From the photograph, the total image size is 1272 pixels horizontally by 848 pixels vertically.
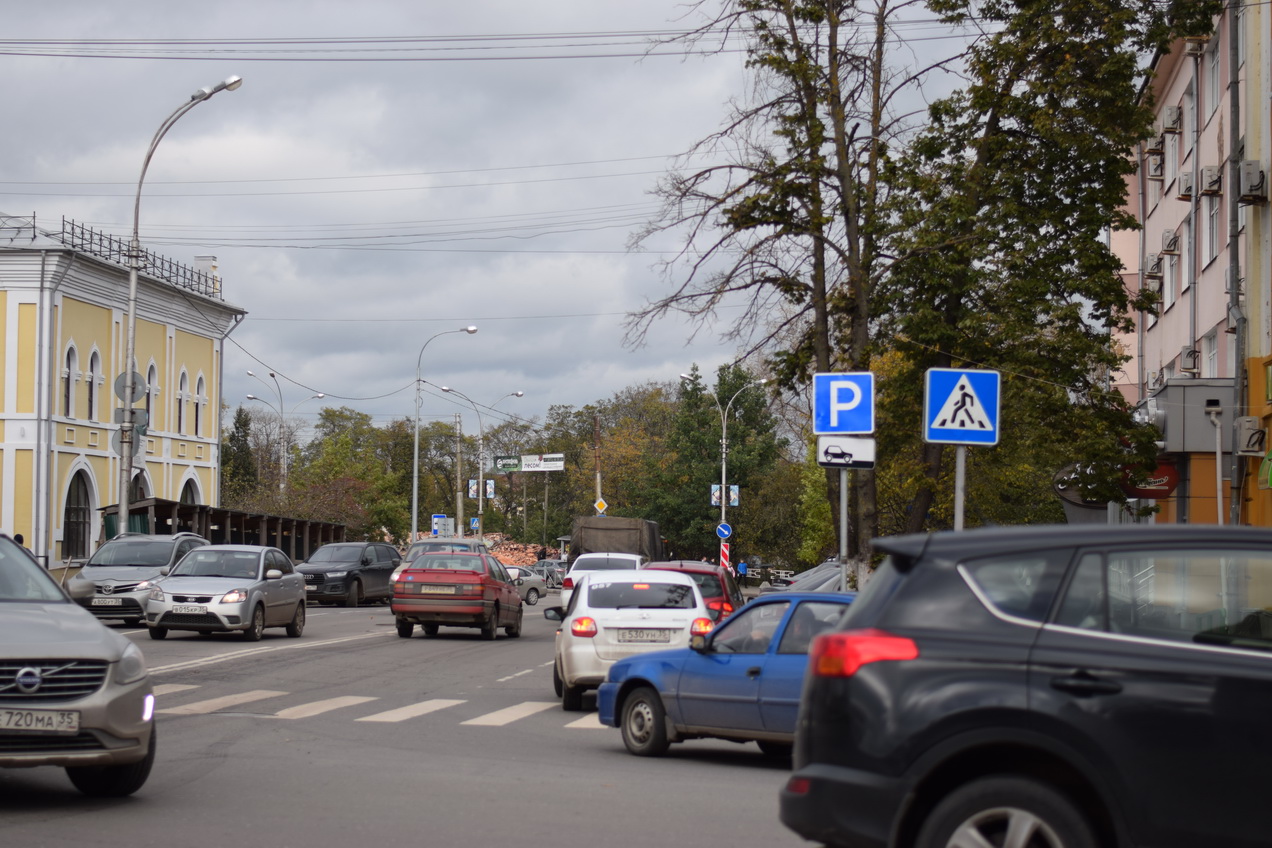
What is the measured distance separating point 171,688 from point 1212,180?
1953cm

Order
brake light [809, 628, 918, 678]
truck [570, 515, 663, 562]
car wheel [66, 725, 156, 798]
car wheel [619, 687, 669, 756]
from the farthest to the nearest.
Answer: truck [570, 515, 663, 562] → car wheel [619, 687, 669, 756] → car wheel [66, 725, 156, 798] → brake light [809, 628, 918, 678]

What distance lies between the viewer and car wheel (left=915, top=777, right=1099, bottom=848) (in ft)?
17.2

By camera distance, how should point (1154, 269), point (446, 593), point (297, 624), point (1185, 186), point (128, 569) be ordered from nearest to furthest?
point (297, 624)
point (446, 593)
point (128, 569)
point (1185, 186)
point (1154, 269)

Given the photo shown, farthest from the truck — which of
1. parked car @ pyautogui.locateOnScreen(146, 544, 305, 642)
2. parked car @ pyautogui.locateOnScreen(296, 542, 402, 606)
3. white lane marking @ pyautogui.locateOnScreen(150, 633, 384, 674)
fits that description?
parked car @ pyautogui.locateOnScreen(146, 544, 305, 642)

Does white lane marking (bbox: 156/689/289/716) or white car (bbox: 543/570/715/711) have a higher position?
white car (bbox: 543/570/715/711)

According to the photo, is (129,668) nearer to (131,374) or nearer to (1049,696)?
(1049,696)

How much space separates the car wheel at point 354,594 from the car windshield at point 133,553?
37.1ft

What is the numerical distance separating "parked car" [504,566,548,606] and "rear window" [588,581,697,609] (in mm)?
36151

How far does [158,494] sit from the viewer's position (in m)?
56.1

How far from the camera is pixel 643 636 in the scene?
14953 mm

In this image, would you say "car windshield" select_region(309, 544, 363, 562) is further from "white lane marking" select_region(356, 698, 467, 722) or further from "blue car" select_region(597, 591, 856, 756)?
"blue car" select_region(597, 591, 856, 756)

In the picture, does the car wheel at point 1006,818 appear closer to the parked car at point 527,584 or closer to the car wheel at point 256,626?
the car wheel at point 256,626

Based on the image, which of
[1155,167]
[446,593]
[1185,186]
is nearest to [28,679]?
[446,593]

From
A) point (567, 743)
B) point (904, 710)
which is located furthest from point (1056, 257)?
point (904, 710)
